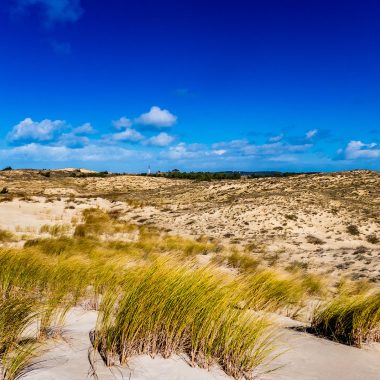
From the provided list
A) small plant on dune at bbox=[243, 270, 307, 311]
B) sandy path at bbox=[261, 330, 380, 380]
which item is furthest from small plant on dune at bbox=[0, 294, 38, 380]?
small plant on dune at bbox=[243, 270, 307, 311]

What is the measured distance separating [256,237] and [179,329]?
46.7 ft

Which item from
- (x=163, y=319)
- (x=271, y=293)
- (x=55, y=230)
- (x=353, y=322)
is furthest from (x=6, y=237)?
(x=353, y=322)

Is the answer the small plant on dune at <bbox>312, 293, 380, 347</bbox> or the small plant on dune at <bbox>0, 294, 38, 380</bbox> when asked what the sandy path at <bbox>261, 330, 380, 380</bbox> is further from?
the small plant on dune at <bbox>0, 294, 38, 380</bbox>

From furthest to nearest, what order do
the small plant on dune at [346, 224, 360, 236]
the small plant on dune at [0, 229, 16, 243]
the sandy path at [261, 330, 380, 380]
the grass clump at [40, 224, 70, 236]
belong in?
the small plant on dune at [346, 224, 360, 236], the grass clump at [40, 224, 70, 236], the small plant on dune at [0, 229, 16, 243], the sandy path at [261, 330, 380, 380]

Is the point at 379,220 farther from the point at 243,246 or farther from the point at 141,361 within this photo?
the point at 141,361

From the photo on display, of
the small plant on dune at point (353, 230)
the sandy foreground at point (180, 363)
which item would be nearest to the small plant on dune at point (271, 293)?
the sandy foreground at point (180, 363)

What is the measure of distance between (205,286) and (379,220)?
1829 cm

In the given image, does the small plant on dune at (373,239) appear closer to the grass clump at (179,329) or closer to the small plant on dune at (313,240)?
the small plant on dune at (313,240)

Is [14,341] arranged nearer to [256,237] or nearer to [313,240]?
[256,237]

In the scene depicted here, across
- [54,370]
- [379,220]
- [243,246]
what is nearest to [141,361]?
[54,370]

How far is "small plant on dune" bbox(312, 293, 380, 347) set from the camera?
422cm

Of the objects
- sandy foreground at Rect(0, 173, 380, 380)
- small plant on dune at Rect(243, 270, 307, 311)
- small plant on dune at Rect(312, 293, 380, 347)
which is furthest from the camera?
small plant on dune at Rect(243, 270, 307, 311)

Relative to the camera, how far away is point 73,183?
50.2m

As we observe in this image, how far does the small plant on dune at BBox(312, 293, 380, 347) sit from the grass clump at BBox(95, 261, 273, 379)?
49.9 inches
